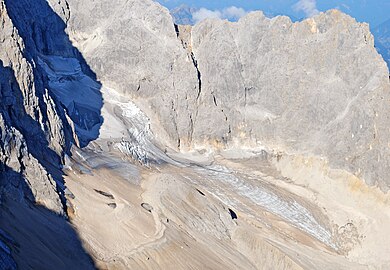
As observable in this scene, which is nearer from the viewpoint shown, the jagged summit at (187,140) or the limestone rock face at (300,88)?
the jagged summit at (187,140)

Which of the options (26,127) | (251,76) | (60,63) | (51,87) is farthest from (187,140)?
(26,127)

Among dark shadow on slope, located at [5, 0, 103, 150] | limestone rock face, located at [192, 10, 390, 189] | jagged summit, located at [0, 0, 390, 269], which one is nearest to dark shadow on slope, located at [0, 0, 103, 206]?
dark shadow on slope, located at [5, 0, 103, 150]

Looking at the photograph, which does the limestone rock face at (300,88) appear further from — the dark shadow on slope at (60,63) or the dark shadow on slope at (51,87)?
the dark shadow on slope at (51,87)

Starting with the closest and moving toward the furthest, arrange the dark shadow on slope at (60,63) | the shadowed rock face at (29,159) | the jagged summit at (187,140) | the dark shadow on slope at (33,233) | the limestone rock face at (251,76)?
the dark shadow on slope at (33,233) < the shadowed rock face at (29,159) < the jagged summit at (187,140) < the dark shadow on slope at (60,63) < the limestone rock face at (251,76)

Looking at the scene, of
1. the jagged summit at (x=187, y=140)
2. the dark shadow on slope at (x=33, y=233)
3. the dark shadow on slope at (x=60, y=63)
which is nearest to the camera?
the dark shadow on slope at (x=33, y=233)

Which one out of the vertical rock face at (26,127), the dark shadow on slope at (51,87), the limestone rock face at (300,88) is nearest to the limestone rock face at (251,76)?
the limestone rock face at (300,88)

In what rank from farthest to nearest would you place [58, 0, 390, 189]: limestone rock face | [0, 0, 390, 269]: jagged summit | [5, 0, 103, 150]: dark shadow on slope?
[58, 0, 390, 189]: limestone rock face
[5, 0, 103, 150]: dark shadow on slope
[0, 0, 390, 269]: jagged summit

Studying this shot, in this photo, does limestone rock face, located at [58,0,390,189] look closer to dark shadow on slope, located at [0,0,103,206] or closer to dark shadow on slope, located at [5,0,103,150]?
dark shadow on slope, located at [5,0,103,150]

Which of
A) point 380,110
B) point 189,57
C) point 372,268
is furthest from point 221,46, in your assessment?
point 372,268
